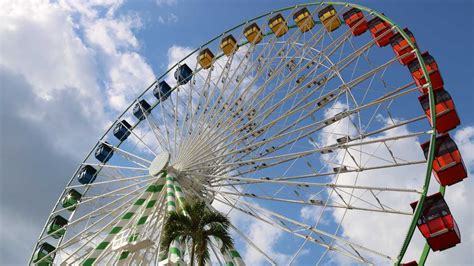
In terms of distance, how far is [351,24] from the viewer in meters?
24.7

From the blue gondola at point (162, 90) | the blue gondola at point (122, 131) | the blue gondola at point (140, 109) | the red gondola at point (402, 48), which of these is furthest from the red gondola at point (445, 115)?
the blue gondola at point (122, 131)

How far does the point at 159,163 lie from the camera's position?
23375mm

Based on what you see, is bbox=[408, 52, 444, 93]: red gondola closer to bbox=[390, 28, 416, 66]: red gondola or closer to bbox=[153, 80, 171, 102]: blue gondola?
bbox=[390, 28, 416, 66]: red gondola

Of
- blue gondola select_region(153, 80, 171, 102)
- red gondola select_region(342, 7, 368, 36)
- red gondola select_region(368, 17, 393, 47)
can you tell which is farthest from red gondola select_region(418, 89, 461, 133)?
blue gondola select_region(153, 80, 171, 102)

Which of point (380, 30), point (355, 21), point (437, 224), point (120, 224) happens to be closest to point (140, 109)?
point (120, 224)

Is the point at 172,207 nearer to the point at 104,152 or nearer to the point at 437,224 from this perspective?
the point at 437,224

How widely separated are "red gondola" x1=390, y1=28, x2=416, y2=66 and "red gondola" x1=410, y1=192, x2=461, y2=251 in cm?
639

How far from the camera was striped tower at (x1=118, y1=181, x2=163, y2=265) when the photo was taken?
785 inches

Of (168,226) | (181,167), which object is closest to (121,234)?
(181,167)

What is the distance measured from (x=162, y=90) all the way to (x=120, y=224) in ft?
37.8

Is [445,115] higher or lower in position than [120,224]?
lower

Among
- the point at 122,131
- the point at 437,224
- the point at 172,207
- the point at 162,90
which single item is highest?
the point at 162,90

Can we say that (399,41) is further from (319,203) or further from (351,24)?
(319,203)

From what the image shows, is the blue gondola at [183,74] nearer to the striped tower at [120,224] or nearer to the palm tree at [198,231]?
the striped tower at [120,224]
